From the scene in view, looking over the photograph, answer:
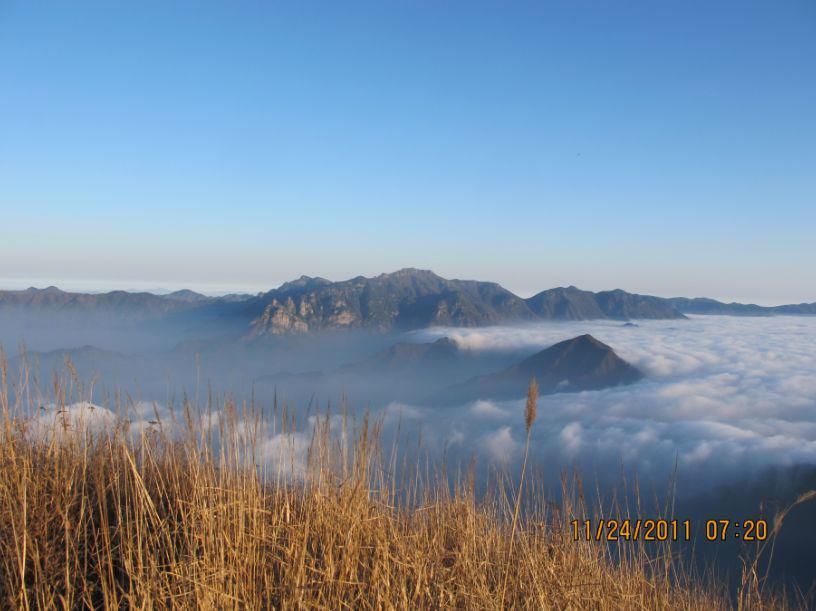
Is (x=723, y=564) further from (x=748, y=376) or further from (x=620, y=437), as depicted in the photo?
(x=748, y=376)

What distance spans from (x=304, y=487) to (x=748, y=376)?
170112 millimetres

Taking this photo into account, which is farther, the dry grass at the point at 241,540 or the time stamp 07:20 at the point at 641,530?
the time stamp 07:20 at the point at 641,530

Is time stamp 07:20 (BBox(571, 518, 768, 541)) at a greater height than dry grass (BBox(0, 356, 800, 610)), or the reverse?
dry grass (BBox(0, 356, 800, 610))

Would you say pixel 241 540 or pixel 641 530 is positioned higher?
pixel 241 540

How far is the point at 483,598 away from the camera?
360cm

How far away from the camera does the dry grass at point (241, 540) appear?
342cm

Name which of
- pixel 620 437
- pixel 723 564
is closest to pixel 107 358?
pixel 620 437

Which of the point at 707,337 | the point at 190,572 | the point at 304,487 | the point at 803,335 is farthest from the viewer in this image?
the point at 707,337

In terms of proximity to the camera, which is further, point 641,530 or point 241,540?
point 641,530

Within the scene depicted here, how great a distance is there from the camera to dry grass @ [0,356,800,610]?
11.2 ft

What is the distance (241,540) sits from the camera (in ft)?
12.5

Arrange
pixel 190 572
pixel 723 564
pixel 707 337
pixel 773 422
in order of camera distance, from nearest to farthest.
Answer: pixel 190 572 < pixel 723 564 < pixel 773 422 < pixel 707 337

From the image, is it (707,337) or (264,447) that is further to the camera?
(707,337)

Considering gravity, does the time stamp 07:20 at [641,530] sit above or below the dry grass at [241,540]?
below
